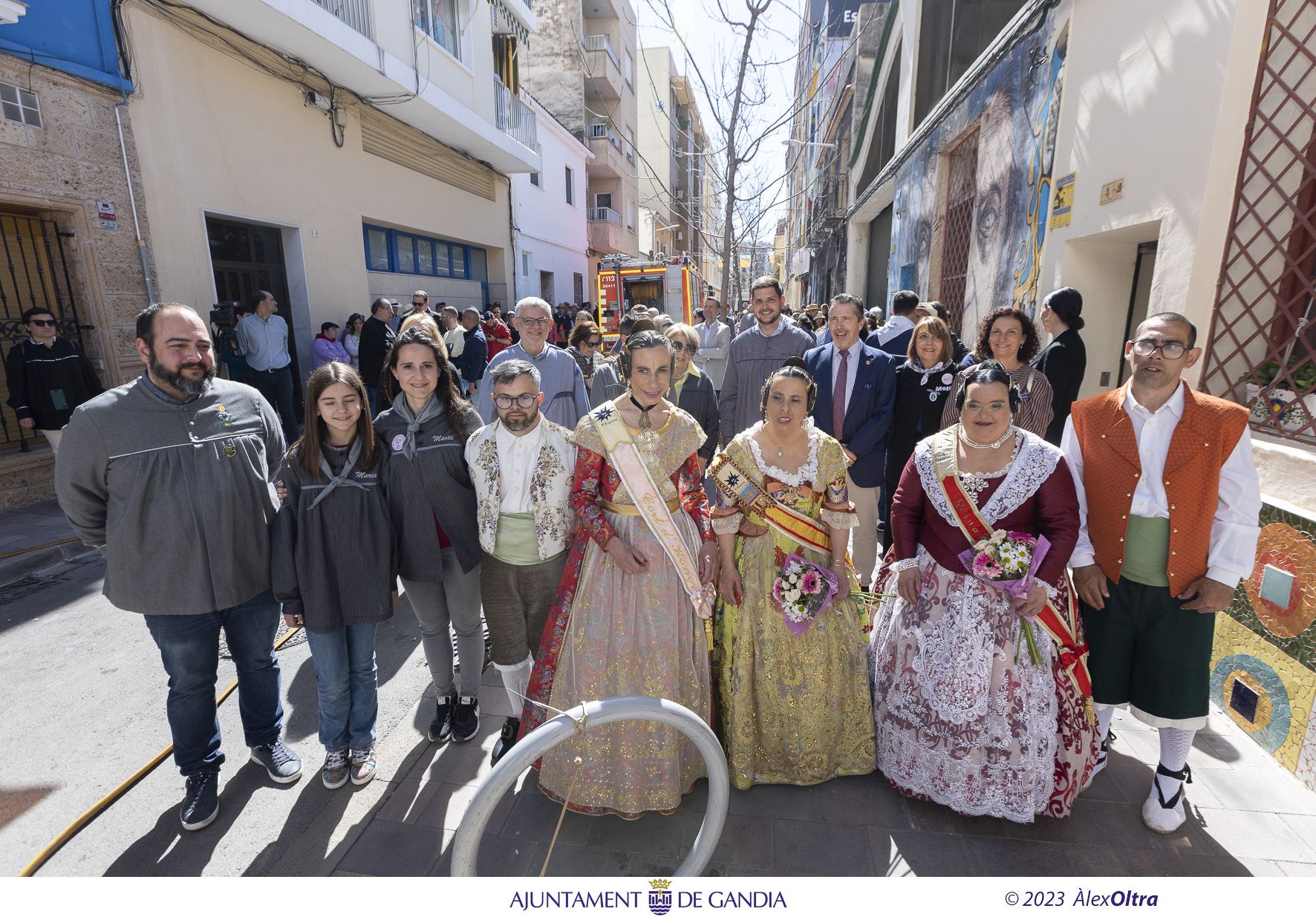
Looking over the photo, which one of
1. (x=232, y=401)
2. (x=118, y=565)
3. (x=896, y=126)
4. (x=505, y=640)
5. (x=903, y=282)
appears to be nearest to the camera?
(x=118, y=565)

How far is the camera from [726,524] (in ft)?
8.77

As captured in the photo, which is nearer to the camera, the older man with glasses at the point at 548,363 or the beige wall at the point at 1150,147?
the beige wall at the point at 1150,147

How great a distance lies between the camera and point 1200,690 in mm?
2521

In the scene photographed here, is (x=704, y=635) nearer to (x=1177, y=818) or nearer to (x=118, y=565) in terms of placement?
(x=1177, y=818)

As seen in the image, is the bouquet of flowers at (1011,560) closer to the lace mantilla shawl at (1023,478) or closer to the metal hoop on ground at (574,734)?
the lace mantilla shawl at (1023,478)

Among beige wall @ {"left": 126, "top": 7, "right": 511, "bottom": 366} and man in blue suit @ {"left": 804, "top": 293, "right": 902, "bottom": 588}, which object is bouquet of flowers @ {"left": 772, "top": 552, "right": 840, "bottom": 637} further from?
beige wall @ {"left": 126, "top": 7, "right": 511, "bottom": 366}

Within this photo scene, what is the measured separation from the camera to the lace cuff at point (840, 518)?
106 inches

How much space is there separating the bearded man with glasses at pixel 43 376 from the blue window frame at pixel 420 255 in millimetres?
Result: 6444

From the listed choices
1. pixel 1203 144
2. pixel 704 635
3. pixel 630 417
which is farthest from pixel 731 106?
pixel 704 635

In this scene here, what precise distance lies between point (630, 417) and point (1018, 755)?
2.01 meters

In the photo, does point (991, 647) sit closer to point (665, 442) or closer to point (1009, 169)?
point (665, 442)

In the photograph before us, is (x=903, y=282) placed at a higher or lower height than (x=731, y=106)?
lower
